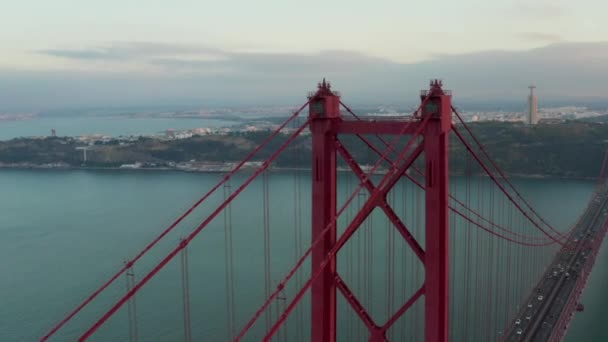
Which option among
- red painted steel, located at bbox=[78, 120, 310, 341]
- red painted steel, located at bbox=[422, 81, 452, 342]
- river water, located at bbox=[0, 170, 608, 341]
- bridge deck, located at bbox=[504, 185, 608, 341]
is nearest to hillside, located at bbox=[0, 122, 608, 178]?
river water, located at bbox=[0, 170, 608, 341]

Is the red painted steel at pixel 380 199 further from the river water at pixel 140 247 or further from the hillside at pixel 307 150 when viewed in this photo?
the hillside at pixel 307 150

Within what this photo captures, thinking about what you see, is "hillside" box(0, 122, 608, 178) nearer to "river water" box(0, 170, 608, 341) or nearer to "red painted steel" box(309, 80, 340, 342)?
"river water" box(0, 170, 608, 341)

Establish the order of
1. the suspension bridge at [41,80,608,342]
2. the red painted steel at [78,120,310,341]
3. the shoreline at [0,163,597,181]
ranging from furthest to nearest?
→ 1. the shoreline at [0,163,597,181]
2. the suspension bridge at [41,80,608,342]
3. the red painted steel at [78,120,310,341]

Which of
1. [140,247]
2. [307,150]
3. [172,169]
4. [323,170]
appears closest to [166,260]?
[323,170]

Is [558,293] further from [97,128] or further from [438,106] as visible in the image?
[97,128]

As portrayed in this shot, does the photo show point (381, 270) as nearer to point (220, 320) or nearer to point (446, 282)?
point (220, 320)
